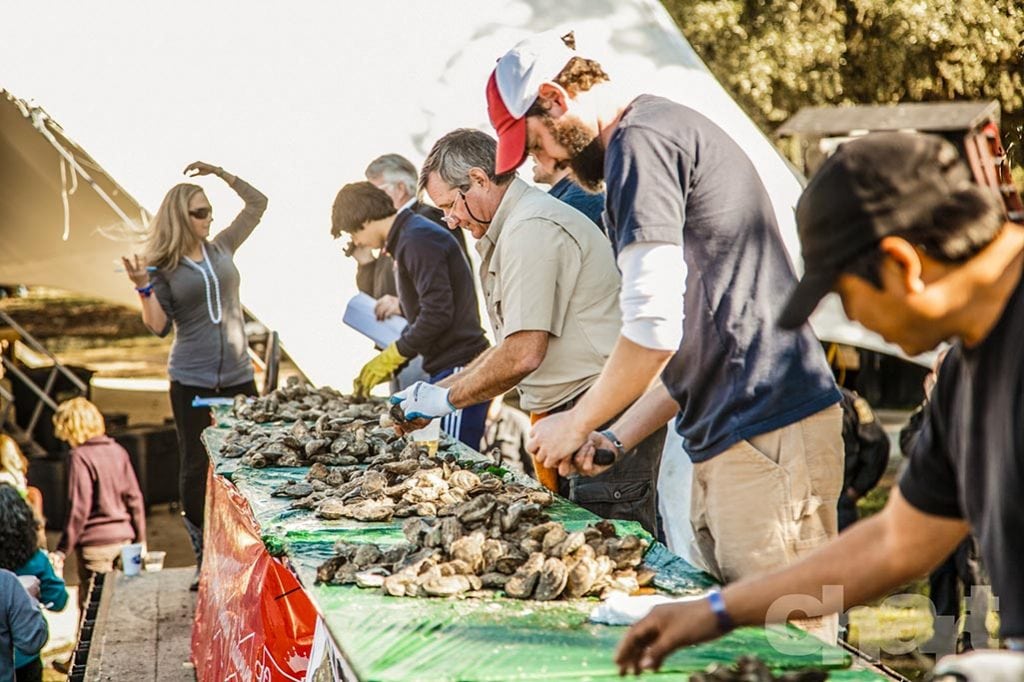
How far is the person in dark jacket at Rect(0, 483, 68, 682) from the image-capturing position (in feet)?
13.7

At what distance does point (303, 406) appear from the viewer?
468 centimetres

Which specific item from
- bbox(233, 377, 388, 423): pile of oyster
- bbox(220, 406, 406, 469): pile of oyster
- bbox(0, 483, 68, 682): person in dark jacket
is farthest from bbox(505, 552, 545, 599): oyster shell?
bbox(0, 483, 68, 682): person in dark jacket

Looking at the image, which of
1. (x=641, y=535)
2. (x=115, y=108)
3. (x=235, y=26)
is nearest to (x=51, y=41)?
(x=115, y=108)

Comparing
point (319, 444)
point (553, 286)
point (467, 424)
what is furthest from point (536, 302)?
point (467, 424)

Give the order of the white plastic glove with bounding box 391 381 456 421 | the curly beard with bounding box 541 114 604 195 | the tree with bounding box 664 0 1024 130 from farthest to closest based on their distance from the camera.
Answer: the tree with bounding box 664 0 1024 130, the white plastic glove with bounding box 391 381 456 421, the curly beard with bounding box 541 114 604 195

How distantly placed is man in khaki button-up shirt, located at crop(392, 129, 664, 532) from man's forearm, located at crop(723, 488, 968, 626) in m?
1.62

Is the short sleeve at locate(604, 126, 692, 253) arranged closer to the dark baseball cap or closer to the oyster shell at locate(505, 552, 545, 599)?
the oyster shell at locate(505, 552, 545, 599)

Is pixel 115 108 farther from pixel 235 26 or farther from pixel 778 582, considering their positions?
pixel 778 582

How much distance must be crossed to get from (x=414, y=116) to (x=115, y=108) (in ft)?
5.08

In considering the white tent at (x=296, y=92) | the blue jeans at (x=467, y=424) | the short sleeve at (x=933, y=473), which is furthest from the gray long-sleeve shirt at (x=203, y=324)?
the short sleeve at (x=933, y=473)

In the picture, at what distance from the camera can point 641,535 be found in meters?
2.45

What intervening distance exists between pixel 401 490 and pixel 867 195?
1742mm

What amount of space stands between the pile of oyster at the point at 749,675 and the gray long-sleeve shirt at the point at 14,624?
2.71 m

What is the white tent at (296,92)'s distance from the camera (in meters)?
6.01
